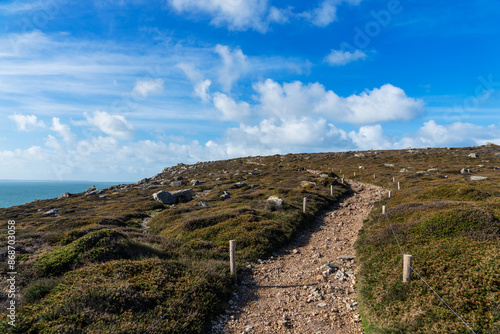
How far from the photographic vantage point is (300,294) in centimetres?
1000

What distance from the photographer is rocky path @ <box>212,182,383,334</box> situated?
8.00m

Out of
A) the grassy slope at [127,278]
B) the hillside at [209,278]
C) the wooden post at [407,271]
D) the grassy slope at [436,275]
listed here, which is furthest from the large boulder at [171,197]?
the wooden post at [407,271]

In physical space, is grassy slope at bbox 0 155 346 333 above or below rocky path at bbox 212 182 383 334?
above

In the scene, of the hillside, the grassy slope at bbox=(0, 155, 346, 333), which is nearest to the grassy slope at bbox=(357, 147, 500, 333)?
the hillside

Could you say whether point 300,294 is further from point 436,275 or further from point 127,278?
point 127,278

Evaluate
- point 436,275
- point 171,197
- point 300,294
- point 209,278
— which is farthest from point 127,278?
point 171,197

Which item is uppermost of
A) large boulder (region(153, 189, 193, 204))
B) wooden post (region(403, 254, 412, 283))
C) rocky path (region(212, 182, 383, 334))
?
wooden post (region(403, 254, 412, 283))

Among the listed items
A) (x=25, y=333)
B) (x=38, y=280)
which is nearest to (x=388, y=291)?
(x=25, y=333)

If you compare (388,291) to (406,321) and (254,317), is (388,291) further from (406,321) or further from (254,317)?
(254,317)

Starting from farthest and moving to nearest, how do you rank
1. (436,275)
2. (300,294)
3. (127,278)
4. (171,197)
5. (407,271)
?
1. (171,197)
2. (300,294)
3. (127,278)
4. (407,271)
5. (436,275)

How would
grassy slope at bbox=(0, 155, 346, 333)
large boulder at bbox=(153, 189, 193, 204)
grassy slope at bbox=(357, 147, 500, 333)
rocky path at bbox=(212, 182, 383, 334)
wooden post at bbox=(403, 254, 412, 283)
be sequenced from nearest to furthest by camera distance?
grassy slope at bbox=(357, 147, 500, 333) → grassy slope at bbox=(0, 155, 346, 333) → rocky path at bbox=(212, 182, 383, 334) → wooden post at bbox=(403, 254, 412, 283) → large boulder at bbox=(153, 189, 193, 204)

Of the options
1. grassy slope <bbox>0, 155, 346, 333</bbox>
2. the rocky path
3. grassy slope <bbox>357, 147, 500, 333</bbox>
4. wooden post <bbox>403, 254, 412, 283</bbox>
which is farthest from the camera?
wooden post <bbox>403, 254, 412, 283</bbox>

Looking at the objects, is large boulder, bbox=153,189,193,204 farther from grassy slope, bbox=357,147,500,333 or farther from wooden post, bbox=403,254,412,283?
wooden post, bbox=403,254,412,283

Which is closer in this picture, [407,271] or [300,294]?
[407,271]
